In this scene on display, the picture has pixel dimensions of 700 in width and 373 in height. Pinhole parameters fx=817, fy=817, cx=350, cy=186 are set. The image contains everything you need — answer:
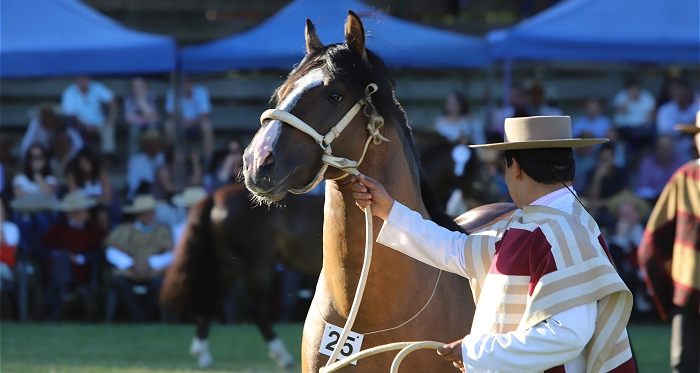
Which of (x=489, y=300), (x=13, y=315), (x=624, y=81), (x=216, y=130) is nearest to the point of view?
(x=489, y=300)

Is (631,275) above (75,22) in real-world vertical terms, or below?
below

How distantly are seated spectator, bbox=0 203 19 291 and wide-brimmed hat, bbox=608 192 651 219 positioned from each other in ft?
23.1

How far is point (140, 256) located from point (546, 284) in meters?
7.69

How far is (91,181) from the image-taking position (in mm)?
9859

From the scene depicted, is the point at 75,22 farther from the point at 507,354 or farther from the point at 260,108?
the point at 507,354

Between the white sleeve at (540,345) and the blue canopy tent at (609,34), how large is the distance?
7.69 metres

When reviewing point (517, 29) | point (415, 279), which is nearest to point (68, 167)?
point (517, 29)

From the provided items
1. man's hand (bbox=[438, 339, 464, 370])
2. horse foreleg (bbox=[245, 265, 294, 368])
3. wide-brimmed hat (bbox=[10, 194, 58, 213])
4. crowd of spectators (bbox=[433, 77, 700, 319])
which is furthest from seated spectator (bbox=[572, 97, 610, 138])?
man's hand (bbox=[438, 339, 464, 370])

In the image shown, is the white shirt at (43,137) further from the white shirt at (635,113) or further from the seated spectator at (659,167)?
the white shirt at (635,113)

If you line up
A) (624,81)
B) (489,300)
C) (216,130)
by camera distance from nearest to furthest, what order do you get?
(489,300), (216,130), (624,81)

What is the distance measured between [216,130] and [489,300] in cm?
1055

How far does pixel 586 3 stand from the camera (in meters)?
10.2

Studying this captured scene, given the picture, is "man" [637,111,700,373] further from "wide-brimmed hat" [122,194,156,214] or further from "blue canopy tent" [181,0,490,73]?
"wide-brimmed hat" [122,194,156,214]

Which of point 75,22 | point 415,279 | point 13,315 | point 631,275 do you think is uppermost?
point 75,22
